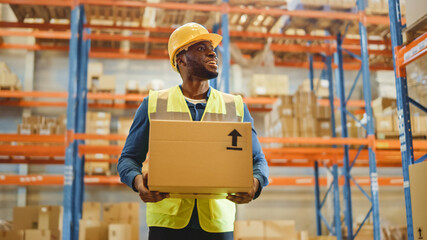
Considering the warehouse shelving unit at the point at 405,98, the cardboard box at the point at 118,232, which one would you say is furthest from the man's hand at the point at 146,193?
the cardboard box at the point at 118,232

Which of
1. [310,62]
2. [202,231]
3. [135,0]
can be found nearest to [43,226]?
[135,0]

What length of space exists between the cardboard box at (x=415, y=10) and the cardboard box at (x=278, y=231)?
162 inches

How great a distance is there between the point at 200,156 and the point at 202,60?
2.42ft

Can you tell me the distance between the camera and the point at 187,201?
7.78 ft

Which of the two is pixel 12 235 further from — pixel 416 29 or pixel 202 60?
pixel 416 29

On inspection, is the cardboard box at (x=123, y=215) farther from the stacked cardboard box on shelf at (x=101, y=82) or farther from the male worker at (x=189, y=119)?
the male worker at (x=189, y=119)

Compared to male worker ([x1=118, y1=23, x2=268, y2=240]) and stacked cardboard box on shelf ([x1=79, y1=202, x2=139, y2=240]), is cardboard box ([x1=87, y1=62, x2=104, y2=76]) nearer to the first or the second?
stacked cardboard box on shelf ([x1=79, y1=202, x2=139, y2=240])

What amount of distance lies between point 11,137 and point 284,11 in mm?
5291

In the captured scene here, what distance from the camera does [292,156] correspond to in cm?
926

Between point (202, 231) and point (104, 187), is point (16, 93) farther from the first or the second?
point (202, 231)

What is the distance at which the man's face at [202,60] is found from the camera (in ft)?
8.57

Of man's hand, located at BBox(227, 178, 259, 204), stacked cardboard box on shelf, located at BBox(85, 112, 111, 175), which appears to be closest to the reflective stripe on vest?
man's hand, located at BBox(227, 178, 259, 204)

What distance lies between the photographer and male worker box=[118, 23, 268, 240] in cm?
231

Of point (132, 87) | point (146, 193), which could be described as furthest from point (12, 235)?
point (146, 193)
